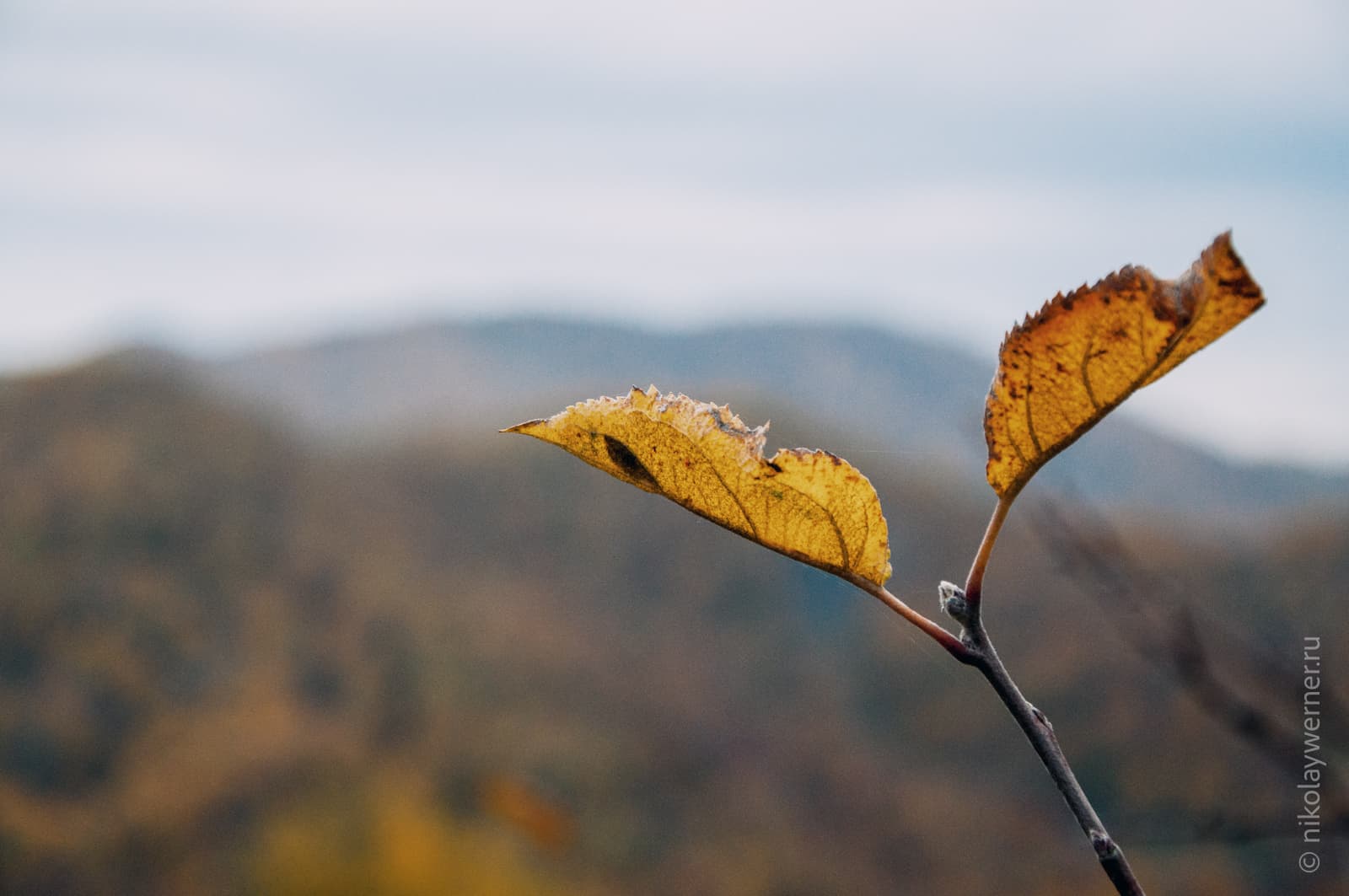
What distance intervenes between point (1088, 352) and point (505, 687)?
136ft

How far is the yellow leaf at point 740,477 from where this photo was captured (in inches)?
35.9

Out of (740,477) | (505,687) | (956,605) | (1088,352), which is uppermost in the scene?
(1088,352)

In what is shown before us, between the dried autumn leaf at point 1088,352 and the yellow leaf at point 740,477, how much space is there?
0.49ft

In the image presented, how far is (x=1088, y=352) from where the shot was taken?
828 mm

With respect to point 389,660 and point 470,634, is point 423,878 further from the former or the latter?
point 470,634

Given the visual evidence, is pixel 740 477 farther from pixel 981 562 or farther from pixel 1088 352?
pixel 1088 352

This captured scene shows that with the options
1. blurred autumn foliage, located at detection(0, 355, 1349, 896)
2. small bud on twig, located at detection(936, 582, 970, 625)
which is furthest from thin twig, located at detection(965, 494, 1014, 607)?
blurred autumn foliage, located at detection(0, 355, 1349, 896)

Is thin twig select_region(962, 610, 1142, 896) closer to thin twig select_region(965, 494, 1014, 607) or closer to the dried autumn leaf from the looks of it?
thin twig select_region(965, 494, 1014, 607)

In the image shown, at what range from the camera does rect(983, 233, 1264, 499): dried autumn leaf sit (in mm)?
759

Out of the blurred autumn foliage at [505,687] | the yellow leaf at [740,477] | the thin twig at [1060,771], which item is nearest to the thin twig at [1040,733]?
the thin twig at [1060,771]

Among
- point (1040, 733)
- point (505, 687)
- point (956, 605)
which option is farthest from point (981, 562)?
point (505, 687)

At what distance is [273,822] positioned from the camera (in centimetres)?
2916

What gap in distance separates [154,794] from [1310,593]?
4406 cm

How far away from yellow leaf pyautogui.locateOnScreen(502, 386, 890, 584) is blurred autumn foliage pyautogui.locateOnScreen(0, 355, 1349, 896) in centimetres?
2763
